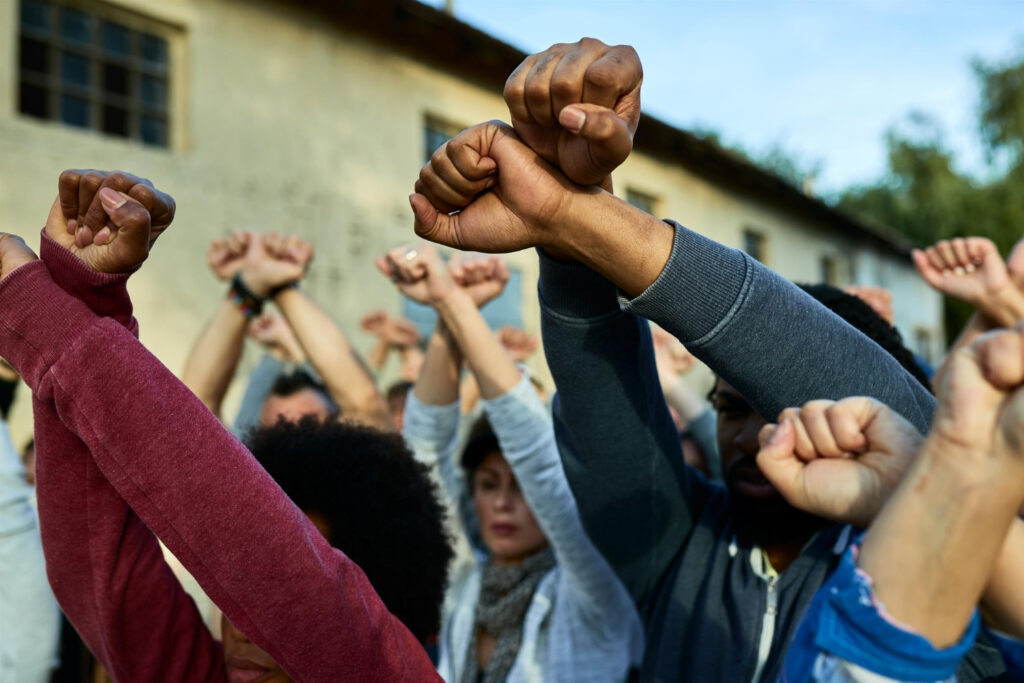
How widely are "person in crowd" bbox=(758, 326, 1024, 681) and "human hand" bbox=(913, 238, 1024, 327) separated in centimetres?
55

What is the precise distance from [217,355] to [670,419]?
1.48m

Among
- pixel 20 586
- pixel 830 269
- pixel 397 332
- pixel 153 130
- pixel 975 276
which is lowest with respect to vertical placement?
pixel 830 269

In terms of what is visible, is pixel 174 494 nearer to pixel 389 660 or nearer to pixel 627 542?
pixel 389 660

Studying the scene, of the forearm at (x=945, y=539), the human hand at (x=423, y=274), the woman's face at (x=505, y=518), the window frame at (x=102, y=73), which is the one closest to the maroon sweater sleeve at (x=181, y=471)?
the forearm at (x=945, y=539)

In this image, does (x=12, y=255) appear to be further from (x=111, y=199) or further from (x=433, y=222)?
(x=433, y=222)

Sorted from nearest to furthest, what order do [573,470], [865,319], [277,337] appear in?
[573,470], [865,319], [277,337]

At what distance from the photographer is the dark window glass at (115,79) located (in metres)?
6.49

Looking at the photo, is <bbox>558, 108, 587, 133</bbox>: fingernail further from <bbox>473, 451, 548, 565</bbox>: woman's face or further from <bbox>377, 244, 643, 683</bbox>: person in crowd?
<bbox>473, 451, 548, 565</bbox>: woman's face

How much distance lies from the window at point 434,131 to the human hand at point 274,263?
20.4 ft

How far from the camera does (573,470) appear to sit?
1625 mm

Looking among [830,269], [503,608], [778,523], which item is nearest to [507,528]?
A: [503,608]

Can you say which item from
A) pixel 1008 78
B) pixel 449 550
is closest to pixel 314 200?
pixel 449 550

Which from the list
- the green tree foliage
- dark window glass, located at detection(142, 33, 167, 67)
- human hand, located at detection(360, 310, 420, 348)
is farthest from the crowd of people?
the green tree foliage

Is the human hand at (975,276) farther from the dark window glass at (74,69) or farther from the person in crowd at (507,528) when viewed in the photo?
the dark window glass at (74,69)
